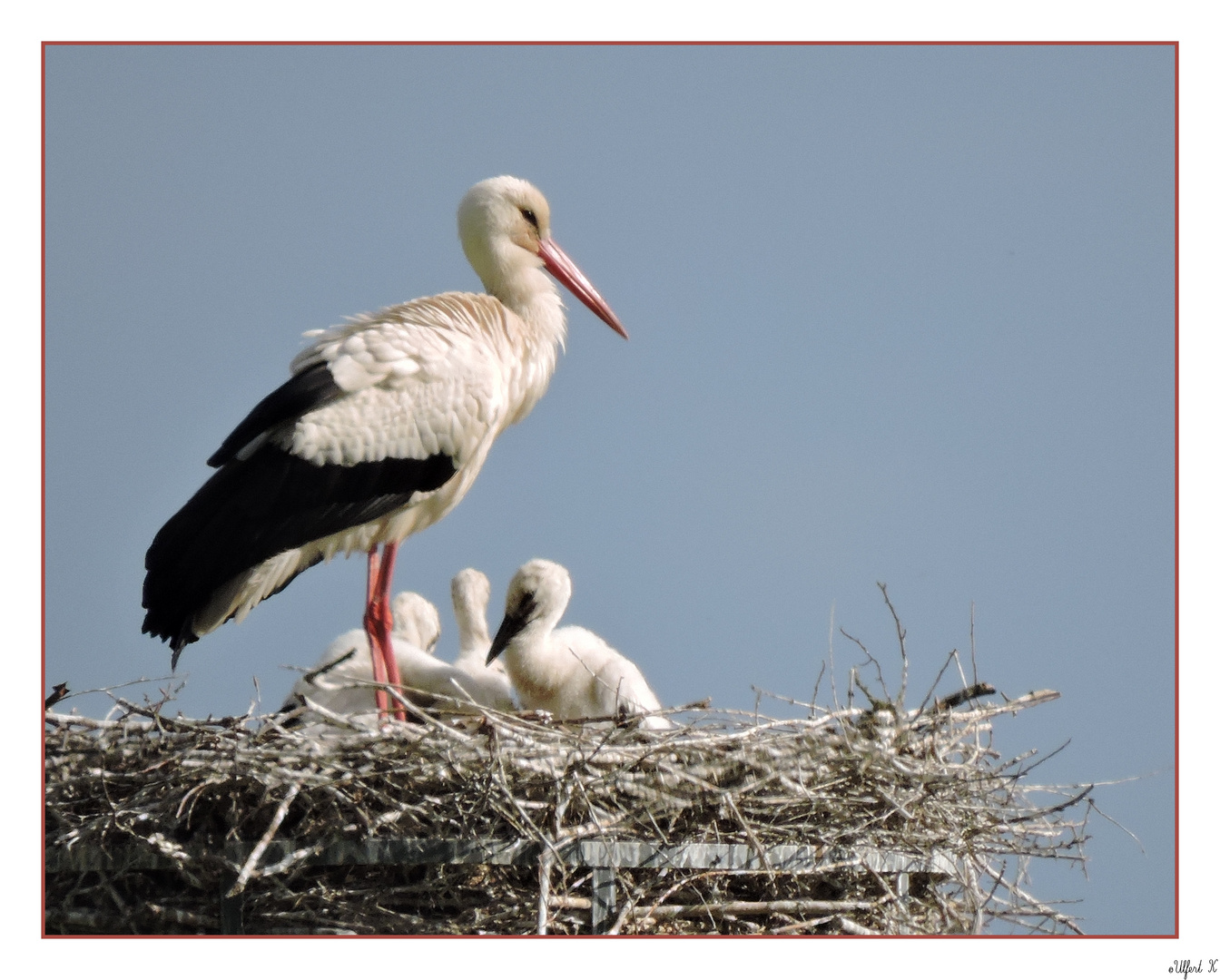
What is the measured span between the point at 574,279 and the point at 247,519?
5.27ft

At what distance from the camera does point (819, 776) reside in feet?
12.5

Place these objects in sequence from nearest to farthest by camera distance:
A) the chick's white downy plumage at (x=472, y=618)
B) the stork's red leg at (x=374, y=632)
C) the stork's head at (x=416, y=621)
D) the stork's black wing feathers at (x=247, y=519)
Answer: the stork's black wing feathers at (x=247, y=519), the stork's red leg at (x=374, y=632), the chick's white downy plumage at (x=472, y=618), the stork's head at (x=416, y=621)

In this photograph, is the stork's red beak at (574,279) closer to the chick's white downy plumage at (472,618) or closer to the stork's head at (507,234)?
the stork's head at (507,234)

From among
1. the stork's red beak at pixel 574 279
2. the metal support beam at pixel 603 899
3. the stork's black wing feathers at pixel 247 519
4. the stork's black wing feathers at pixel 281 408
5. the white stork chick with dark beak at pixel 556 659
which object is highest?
the stork's red beak at pixel 574 279

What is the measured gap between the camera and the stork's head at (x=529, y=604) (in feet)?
15.8

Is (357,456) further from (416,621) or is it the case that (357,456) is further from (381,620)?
(416,621)

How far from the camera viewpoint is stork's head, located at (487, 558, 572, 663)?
482 cm

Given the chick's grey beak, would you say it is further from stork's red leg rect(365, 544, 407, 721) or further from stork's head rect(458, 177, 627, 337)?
stork's head rect(458, 177, 627, 337)

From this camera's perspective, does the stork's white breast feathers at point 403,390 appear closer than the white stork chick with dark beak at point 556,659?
No

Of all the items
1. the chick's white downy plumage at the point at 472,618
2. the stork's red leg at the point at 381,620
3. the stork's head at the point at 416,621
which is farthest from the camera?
the stork's head at the point at 416,621

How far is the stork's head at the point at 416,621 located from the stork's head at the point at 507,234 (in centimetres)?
116

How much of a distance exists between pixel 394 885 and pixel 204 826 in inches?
18.1

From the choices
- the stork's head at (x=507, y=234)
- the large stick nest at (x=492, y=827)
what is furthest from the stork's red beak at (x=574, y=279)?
the large stick nest at (x=492, y=827)

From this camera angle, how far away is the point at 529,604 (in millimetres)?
4840
